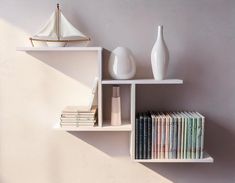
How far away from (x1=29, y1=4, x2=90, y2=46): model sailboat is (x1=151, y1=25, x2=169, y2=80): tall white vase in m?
0.35

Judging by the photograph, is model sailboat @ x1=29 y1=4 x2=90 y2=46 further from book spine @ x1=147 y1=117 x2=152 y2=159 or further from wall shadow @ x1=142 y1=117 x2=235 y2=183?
wall shadow @ x1=142 y1=117 x2=235 y2=183

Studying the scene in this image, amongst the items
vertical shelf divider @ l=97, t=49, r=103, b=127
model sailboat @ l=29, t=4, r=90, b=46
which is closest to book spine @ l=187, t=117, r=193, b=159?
vertical shelf divider @ l=97, t=49, r=103, b=127

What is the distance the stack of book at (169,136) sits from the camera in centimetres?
156

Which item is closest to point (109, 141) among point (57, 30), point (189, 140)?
Answer: point (189, 140)

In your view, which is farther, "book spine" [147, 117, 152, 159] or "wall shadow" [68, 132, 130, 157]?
"wall shadow" [68, 132, 130, 157]

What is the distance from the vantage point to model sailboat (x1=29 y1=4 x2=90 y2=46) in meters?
1.55

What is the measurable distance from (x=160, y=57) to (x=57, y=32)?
528 mm

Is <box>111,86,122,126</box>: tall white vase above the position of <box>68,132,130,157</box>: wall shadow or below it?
above

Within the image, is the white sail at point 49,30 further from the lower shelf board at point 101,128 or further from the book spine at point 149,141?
the book spine at point 149,141

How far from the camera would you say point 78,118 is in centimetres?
156

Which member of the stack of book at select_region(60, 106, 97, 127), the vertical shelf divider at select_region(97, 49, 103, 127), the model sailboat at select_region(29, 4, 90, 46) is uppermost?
the model sailboat at select_region(29, 4, 90, 46)

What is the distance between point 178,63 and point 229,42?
0.96ft

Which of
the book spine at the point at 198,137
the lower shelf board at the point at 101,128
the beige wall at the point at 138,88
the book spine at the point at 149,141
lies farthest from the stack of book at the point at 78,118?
the book spine at the point at 198,137

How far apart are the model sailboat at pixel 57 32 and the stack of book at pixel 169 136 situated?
0.52 meters
